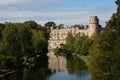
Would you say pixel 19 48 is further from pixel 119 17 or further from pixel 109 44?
pixel 119 17

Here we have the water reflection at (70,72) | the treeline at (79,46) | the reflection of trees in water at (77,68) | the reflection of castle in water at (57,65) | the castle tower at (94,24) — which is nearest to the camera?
the water reflection at (70,72)

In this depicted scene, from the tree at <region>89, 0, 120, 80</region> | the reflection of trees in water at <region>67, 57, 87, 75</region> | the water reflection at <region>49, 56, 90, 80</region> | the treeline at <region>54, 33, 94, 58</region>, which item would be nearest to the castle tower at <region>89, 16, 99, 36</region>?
the treeline at <region>54, 33, 94, 58</region>

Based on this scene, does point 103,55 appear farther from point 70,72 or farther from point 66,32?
point 66,32

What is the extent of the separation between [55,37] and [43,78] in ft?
388

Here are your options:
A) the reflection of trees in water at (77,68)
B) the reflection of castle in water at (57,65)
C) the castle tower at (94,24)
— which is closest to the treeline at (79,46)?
the reflection of castle in water at (57,65)

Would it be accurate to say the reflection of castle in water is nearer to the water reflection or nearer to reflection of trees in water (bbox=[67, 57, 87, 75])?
the water reflection

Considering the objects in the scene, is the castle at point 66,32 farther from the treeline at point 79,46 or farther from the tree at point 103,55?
the tree at point 103,55

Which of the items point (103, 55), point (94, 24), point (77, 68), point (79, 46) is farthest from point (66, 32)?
point (103, 55)

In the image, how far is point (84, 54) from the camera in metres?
87.5

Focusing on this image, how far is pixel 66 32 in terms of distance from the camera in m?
157

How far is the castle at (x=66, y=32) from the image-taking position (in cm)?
13188

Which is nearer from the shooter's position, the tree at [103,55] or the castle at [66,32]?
the tree at [103,55]

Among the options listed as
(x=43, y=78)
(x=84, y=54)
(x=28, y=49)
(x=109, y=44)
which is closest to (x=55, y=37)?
(x=84, y=54)

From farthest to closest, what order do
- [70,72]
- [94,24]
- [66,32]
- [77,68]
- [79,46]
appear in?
[66,32]
[94,24]
[79,46]
[77,68]
[70,72]
